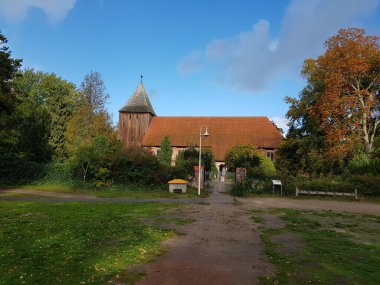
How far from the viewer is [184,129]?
6088 centimetres

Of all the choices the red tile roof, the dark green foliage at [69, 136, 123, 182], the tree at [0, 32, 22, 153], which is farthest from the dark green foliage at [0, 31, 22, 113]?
the red tile roof

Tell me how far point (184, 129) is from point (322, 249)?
173 feet

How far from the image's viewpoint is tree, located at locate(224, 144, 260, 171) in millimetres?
37875

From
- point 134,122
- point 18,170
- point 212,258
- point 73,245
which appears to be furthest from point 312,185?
point 134,122

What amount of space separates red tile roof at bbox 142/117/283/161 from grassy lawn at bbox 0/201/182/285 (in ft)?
140

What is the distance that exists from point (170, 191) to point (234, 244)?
1596 centimetres

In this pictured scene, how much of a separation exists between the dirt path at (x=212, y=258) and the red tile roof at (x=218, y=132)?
145ft

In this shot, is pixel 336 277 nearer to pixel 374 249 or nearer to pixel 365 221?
pixel 374 249

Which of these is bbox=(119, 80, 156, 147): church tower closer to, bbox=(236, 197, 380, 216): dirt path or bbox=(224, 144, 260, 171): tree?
bbox=(224, 144, 260, 171): tree

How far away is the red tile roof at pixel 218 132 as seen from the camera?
56344mm

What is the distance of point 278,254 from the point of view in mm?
7949

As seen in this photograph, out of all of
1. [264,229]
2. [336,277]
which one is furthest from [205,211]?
[336,277]

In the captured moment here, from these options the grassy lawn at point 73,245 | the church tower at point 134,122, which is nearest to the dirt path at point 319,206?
the grassy lawn at point 73,245

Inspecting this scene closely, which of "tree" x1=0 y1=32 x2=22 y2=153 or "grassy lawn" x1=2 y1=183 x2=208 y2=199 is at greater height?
"tree" x1=0 y1=32 x2=22 y2=153
